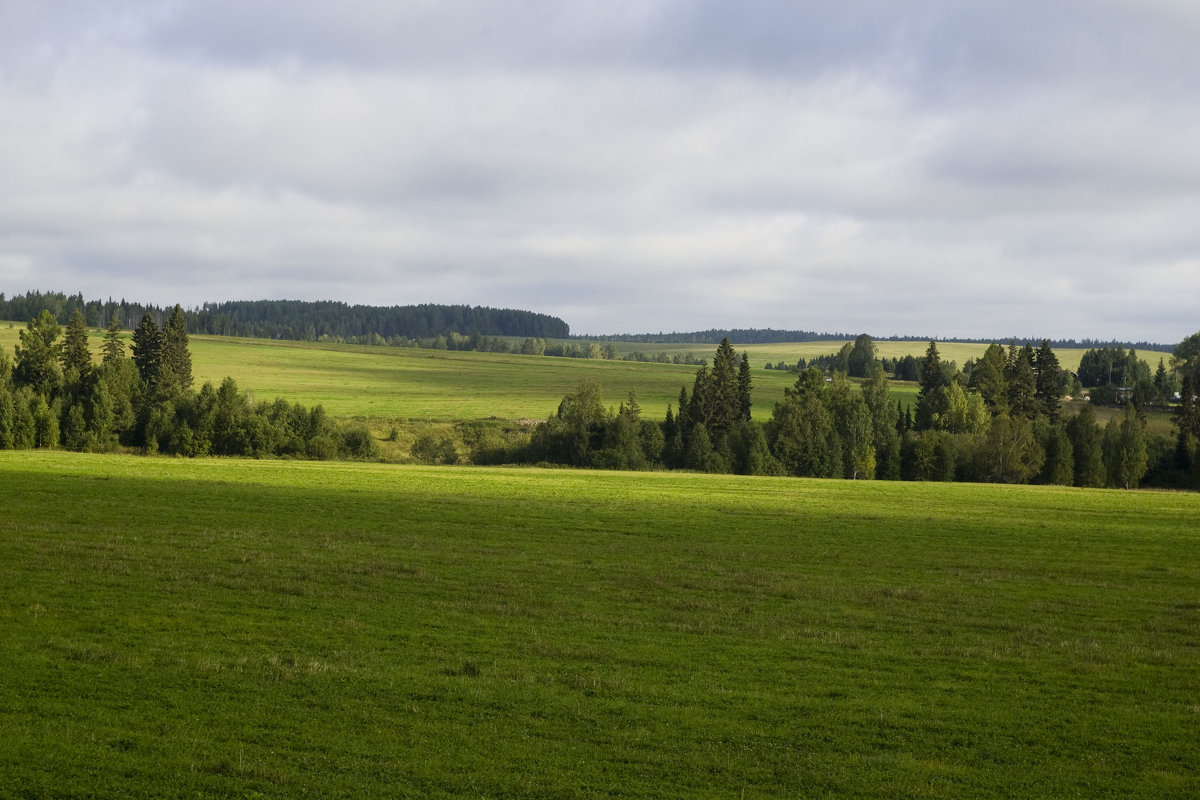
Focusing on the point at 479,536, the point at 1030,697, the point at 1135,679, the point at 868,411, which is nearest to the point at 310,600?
the point at 479,536

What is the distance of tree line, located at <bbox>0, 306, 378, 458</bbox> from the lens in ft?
305

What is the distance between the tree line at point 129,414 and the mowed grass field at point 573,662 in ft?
196

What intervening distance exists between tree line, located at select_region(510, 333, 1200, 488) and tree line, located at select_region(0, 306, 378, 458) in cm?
2517

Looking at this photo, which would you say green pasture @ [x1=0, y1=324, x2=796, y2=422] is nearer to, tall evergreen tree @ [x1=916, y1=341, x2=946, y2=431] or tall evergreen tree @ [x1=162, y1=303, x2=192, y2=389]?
tall evergreen tree @ [x1=162, y1=303, x2=192, y2=389]

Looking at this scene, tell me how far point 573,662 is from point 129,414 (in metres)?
95.6

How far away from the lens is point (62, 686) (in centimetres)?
1491

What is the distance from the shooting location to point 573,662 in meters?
18.3

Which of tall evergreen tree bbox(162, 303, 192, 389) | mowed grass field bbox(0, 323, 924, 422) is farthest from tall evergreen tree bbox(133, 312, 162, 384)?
mowed grass field bbox(0, 323, 924, 422)

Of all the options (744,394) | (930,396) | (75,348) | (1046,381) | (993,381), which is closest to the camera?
(75,348)

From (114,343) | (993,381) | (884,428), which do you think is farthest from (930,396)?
(114,343)

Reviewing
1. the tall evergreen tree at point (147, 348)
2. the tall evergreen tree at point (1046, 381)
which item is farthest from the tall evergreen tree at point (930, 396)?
the tall evergreen tree at point (147, 348)

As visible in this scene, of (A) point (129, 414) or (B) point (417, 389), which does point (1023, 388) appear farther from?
(A) point (129, 414)

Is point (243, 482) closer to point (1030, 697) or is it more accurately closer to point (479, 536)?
point (479, 536)

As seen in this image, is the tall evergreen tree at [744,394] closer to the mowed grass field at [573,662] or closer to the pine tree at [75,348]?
the pine tree at [75,348]
